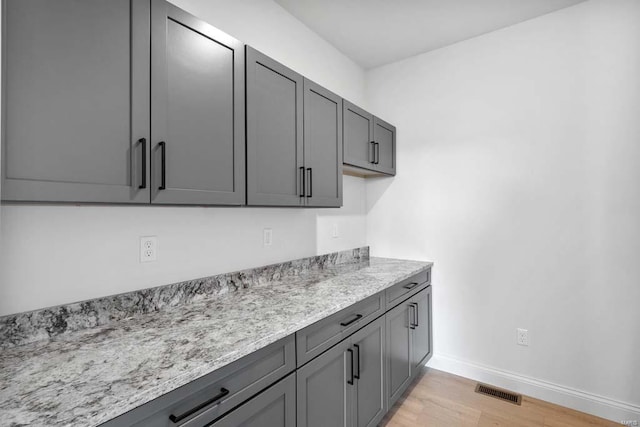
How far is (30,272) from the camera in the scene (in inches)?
45.2

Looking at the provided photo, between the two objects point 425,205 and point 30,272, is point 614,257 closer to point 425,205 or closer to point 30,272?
point 425,205

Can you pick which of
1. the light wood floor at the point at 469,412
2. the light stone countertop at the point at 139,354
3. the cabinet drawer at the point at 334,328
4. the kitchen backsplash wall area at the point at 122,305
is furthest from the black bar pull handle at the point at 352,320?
the light wood floor at the point at 469,412

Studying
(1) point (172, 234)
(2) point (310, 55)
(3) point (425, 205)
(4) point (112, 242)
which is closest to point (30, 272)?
(4) point (112, 242)

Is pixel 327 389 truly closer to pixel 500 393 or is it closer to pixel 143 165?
pixel 143 165

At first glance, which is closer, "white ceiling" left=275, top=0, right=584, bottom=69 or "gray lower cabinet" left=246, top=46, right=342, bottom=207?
"gray lower cabinet" left=246, top=46, right=342, bottom=207

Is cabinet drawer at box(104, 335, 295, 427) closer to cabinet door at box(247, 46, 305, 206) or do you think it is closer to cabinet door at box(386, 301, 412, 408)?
cabinet door at box(247, 46, 305, 206)

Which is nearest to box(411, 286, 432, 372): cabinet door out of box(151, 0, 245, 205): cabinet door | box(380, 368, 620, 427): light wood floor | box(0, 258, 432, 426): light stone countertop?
box(380, 368, 620, 427): light wood floor

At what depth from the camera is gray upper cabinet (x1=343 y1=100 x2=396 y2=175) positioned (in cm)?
230

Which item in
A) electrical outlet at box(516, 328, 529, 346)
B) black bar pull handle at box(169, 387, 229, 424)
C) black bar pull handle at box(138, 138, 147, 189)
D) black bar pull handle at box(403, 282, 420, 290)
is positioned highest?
black bar pull handle at box(138, 138, 147, 189)

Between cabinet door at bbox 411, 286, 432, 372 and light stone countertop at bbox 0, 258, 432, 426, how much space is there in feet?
3.10

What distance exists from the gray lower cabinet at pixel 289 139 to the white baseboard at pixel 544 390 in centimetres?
176

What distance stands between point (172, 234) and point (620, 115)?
112 inches

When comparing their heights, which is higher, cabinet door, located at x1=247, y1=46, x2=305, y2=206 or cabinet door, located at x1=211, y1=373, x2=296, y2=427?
cabinet door, located at x1=247, y1=46, x2=305, y2=206

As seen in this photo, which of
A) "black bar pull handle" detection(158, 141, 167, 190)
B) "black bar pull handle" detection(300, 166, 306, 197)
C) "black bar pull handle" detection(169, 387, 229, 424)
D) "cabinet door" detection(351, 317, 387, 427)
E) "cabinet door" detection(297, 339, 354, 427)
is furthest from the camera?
"black bar pull handle" detection(300, 166, 306, 197)
